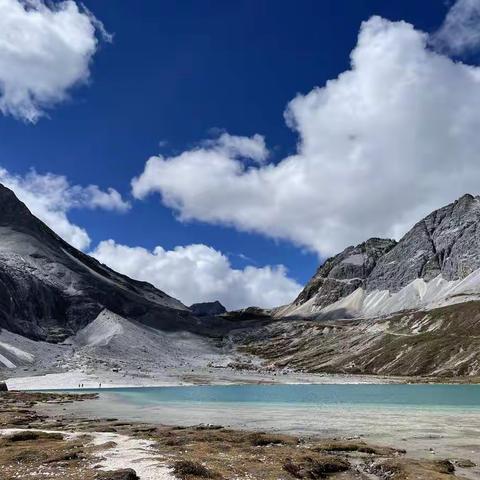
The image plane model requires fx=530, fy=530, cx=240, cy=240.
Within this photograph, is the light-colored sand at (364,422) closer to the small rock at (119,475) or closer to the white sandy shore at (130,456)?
the white sandy shore at (130,456)

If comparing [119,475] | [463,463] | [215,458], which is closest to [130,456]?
[215,458]

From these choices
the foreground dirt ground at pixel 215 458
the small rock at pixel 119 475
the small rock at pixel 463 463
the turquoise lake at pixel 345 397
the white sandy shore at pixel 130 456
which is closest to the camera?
the small rock at pixel 119 475

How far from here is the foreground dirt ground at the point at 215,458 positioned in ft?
106

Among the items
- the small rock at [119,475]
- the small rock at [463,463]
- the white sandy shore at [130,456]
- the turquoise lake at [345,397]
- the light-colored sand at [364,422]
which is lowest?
the white sandy shore at [130,456]

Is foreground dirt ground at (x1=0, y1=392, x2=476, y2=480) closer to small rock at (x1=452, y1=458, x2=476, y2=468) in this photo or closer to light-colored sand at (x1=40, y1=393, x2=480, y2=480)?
small rock at (x1=452, y1=458, x2=476, y2=468)

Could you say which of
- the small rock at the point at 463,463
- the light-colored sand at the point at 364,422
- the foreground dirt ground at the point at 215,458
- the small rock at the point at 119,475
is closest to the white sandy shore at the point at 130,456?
the foreground dirt ground at the point at 215,458

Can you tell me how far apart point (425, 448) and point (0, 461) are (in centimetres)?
3316

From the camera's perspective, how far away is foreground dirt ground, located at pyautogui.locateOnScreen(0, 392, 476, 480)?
32281 mm

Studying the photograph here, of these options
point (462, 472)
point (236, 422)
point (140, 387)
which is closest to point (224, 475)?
point (462, 472)

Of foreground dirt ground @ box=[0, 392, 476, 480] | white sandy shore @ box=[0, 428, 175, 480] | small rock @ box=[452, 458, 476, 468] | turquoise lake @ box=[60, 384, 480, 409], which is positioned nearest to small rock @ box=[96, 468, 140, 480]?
foreground dirt ground @ box=[0, 392, 476, 480]

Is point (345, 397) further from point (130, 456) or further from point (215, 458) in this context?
point (130, 456)

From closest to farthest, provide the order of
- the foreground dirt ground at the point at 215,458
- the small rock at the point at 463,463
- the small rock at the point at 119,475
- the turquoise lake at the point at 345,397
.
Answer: the small rock at the point at 119,475
the foreground dirt ground at the point at 215,458
the small rock at the point at 463,463
the turquoise lake at the point at 345,397

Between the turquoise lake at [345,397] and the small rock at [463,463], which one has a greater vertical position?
the turquoise lake at [345,397]

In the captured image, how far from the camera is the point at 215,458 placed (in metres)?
38.5
